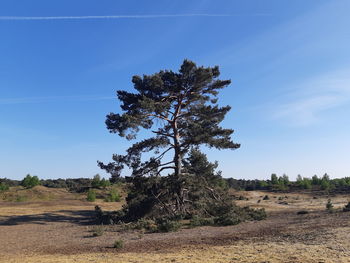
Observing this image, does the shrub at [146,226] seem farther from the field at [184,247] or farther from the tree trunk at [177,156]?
the tree trunk at [177,156]

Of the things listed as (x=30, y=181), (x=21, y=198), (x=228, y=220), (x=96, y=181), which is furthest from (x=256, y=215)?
(x=30, y=181)

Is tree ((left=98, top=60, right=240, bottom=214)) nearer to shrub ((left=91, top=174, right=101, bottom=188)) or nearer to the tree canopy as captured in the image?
the tree canopy

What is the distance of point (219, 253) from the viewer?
33.7 feet

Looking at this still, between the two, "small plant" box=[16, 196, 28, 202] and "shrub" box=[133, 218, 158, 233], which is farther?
"small plant" box=[16, 196, 28, 202]

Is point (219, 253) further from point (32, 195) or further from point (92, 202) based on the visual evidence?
point (32, 195)

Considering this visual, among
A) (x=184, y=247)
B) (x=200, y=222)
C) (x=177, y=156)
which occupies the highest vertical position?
(x=177, y=156)

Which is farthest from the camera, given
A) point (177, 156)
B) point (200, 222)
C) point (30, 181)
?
point (30, 181)

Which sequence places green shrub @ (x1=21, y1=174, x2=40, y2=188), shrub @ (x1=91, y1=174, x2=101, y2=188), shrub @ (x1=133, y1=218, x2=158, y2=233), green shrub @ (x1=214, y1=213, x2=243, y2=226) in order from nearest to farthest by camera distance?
shrub @ (x1=133, y1=218, x2=158, y2=233) < green shrub @ (x1=214, y1=213, x2=243, y2=226) < green shrub @ (x1=21, y1=174, x2=40, y2=188) < shrub @ (x1=91, y1=174, x2=101, y2=188)

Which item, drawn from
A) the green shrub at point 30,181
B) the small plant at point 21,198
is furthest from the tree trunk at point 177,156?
the green shrub at point 30,181

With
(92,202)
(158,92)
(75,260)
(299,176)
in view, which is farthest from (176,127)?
(299,176)

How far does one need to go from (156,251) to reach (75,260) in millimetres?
2945

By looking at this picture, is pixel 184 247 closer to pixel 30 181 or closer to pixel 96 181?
pixel 96 181

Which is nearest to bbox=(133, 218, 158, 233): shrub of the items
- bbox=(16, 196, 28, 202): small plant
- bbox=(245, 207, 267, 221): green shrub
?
bbox=(245, 207, 267, 221): green shrub

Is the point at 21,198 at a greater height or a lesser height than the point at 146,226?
greater
